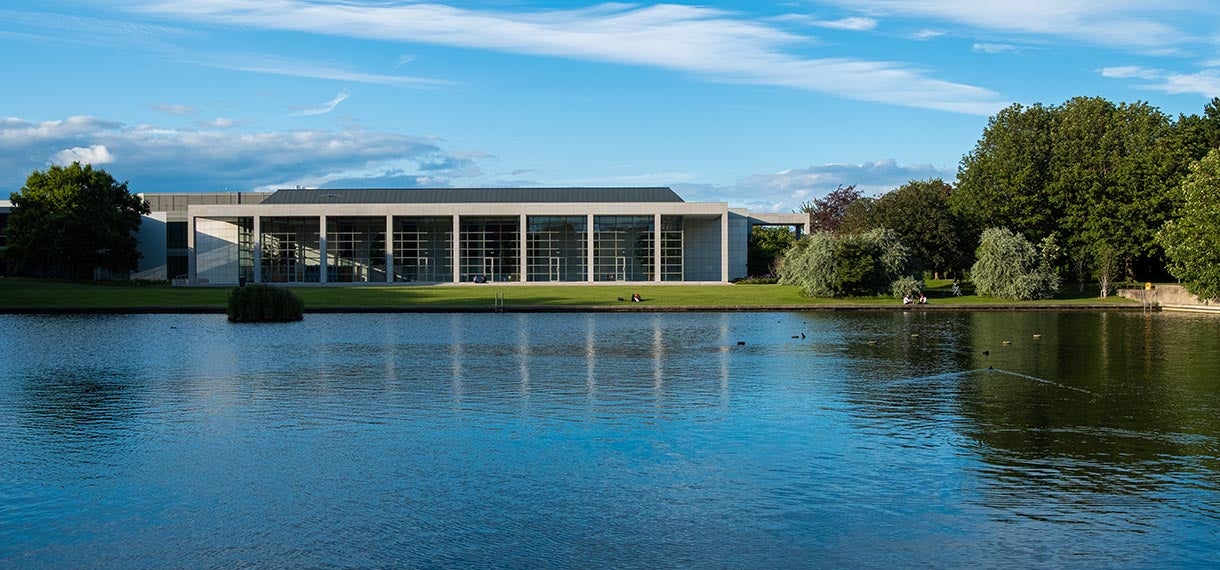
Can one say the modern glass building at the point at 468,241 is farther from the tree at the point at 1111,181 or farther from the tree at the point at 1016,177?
the tree at the point at 1111,181

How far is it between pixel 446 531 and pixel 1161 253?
274 feet

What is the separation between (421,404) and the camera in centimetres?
2239

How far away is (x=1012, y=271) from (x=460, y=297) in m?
38.7

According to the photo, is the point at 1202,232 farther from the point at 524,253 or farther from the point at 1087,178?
the point at 524,253

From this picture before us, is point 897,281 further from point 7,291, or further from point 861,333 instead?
point 7,291

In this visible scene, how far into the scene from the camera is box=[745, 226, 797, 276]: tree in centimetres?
11638

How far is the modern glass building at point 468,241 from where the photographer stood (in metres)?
103

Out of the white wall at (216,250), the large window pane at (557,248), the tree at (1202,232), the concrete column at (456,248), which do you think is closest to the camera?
the tree at (1202,232)

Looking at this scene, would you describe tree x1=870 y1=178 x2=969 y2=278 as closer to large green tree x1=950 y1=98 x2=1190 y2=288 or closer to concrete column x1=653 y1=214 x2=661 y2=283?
large green tree x1=950 y1=98 x2=1190 y2=288

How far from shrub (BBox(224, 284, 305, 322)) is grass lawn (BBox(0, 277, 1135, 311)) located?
9.87 m

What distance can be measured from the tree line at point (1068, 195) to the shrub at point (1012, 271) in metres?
0.29

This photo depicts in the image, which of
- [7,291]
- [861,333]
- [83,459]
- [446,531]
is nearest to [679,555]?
[446,531]

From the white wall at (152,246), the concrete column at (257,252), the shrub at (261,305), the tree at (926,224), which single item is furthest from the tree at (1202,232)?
the white wall at (152,246)

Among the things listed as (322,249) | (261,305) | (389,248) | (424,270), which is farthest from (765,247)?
(261,305)
